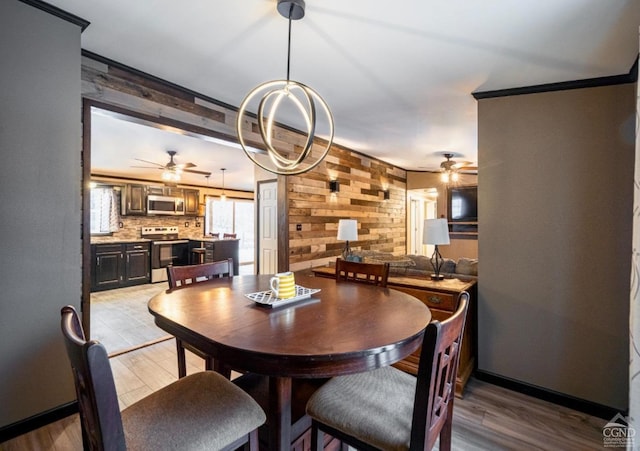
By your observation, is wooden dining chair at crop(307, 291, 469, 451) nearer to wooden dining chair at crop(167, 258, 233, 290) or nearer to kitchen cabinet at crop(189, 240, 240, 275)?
wooden dining chair at crop(167, 258, 233, 290)

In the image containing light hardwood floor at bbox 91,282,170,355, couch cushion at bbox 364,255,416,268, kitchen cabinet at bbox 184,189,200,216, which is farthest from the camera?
kitchen cabinet at bbox 184,189,200,216

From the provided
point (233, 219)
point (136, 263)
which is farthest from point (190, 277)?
point (233, 219)

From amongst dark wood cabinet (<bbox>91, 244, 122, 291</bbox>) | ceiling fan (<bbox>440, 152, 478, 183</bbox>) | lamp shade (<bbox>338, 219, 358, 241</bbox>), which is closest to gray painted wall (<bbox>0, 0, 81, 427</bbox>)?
lamp shade (<bbox>338, 219, 358, 241</bbox>)

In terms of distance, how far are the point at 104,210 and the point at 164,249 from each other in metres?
1.47

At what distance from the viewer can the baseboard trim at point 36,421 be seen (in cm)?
181

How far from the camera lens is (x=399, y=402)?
1.29 metres

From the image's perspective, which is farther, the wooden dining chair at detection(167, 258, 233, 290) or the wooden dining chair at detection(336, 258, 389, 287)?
the wooden dining chair at detection(336, 258, 389, 287)

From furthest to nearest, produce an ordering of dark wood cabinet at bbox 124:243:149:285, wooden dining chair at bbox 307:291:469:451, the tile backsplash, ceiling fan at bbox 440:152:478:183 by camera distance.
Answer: the tile backsplash < dark wood cabinet at bbox 124:243:149:285 < ceiling fan at bbox 440:152:478:183 < wooden dining chair at bbox 307:291:469:451

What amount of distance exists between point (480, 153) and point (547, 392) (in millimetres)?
1996

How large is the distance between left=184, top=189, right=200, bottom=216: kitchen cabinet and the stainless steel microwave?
0.39 ft

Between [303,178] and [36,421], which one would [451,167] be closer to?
[303,178]

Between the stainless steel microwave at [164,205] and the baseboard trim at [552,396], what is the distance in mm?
7029

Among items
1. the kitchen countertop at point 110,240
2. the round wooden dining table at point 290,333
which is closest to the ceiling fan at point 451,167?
the round wooden dining table at point 290,333

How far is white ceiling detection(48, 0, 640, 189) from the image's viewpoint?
5.74 feet
